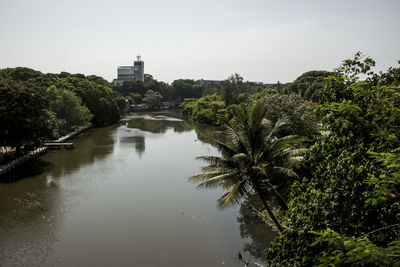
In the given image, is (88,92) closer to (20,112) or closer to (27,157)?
(27,157)

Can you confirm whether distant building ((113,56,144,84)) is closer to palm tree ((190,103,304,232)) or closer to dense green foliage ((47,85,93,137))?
dense green foliage ((47,85,93,137))

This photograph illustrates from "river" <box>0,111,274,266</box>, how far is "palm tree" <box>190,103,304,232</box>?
3372 mm

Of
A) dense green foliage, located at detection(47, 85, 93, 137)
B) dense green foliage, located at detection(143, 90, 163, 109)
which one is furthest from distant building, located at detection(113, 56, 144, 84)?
dense green foliage, located at detection(47, 85, 93, 137)

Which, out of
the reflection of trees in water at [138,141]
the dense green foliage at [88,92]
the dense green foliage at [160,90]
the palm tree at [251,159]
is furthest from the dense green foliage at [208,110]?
the palm tree at [251,159]

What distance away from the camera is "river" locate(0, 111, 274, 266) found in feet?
41.5

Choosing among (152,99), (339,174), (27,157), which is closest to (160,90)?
(152,99)

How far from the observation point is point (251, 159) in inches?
438

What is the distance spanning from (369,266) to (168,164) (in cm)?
2396

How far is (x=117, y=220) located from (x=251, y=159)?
28.2ft

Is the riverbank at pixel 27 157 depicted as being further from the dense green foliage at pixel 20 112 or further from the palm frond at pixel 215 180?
the palm frond at pixel 215 180

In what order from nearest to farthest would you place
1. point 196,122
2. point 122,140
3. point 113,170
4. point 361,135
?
point 361,135 < point 113,170 < point 122,140 < point 196,122

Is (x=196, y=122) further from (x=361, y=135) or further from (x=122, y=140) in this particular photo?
(x=361, y=135)

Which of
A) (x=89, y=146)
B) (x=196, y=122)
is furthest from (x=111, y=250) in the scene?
(x=196, y=122)

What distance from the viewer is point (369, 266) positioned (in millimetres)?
4426
